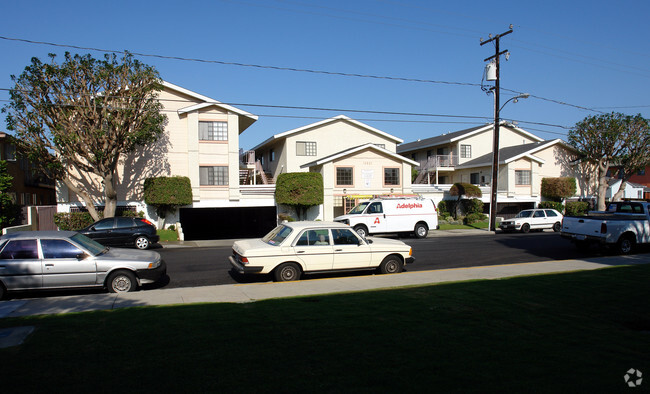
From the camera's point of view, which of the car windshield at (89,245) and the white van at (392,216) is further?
the white van at (392,216)

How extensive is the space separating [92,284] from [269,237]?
4.41 m

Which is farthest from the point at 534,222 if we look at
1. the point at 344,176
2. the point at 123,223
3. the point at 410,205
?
the point at 123,223

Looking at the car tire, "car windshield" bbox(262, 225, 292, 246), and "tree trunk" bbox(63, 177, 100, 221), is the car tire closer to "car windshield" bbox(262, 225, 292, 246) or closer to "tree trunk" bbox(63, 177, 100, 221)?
"tree trunk" bbox(63, 177, 100, 221)

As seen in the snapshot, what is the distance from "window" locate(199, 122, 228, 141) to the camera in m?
28.5

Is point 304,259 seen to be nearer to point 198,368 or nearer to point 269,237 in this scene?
point 269,237

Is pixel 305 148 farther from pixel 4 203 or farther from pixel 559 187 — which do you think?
pixel 559 187

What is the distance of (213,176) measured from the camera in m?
28.8

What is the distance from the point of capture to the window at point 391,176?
32.1m

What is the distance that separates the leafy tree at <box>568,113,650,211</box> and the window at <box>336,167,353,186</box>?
73.1 feet

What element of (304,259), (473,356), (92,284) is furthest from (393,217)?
(473,356)

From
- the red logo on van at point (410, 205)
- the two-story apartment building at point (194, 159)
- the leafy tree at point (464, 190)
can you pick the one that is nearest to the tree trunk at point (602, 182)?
the leafy tree at point (464, 190)

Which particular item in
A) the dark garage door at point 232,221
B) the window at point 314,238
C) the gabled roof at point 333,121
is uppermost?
the gabled roof at point 333,121

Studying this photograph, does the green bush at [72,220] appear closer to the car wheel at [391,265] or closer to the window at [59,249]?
the window at [59,249]

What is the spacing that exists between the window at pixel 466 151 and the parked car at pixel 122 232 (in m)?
31.5
